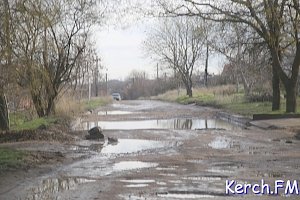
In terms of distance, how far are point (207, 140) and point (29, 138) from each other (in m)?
6.29

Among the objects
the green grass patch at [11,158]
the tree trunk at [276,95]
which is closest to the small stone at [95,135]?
the green grass patch at [11,158]

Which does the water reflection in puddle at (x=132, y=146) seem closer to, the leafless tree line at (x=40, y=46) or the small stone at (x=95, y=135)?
the small stone at (x=95, y=135)

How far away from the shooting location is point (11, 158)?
1095cm

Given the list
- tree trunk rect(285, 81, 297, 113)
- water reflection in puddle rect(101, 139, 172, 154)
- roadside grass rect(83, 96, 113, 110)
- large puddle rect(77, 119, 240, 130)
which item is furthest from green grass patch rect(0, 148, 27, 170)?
roadside grass rect(83, 96, 113, 110)

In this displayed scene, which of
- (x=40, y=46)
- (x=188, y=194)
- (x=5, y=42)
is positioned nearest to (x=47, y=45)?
(x=40, y=46)

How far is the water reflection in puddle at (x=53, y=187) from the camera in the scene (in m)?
7.75

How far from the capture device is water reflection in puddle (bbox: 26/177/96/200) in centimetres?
775

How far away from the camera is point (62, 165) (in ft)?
36.3

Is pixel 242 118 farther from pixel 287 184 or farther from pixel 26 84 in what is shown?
pixel 287 184

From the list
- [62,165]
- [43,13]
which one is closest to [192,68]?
[43,13]

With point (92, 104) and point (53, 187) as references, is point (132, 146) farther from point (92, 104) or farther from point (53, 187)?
point (92, 104)

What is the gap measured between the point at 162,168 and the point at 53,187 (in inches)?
107

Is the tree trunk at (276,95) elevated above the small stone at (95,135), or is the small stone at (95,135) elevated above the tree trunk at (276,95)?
the tree trunk at (276,95)

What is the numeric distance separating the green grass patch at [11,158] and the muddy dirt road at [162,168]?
0.80 meters
